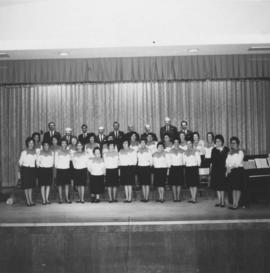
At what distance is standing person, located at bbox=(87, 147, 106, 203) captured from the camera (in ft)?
30.0

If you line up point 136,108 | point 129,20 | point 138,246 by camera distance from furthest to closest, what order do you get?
point 136,108
point 129,20
point 138,246

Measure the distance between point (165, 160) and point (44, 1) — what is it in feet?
13.0

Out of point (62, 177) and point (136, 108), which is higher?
point (136, 108)

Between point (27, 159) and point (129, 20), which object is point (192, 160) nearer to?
point (129, 20)

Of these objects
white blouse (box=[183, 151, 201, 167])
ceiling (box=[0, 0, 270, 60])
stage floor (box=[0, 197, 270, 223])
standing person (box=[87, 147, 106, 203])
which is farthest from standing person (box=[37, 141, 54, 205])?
white blouse (box=[183, 151, 201, 167])

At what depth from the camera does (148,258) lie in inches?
250

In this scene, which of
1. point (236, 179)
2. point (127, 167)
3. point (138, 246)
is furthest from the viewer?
point (127, 167)

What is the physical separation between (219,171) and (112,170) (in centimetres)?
223

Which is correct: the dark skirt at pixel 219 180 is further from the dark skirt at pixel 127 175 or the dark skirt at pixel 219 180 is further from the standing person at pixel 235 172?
the dark skirt at pixel 127 175

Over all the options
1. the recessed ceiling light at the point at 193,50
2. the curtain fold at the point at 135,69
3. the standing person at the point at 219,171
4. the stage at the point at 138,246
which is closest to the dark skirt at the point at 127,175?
the standing person at the point at 219,171

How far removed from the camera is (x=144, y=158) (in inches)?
367

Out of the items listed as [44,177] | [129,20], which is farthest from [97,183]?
[129,20]

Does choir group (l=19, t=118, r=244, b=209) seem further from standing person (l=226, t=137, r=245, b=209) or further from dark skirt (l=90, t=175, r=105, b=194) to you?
standing person (l=226, t=137, r=245, b=209)

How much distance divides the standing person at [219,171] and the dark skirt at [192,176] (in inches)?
19.4
